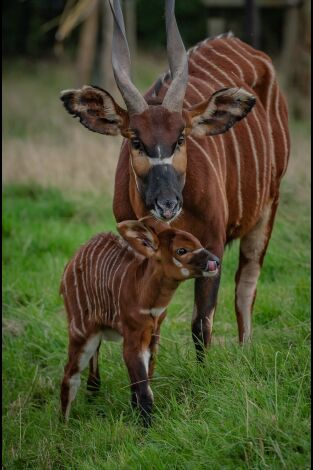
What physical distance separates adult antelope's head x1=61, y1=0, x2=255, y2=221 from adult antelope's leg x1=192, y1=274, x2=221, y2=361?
0.64 metres

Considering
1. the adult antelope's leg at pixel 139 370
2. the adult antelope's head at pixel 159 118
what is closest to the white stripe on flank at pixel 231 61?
the adult antelope's head at pixel 159 118

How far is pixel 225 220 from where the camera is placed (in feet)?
17.4

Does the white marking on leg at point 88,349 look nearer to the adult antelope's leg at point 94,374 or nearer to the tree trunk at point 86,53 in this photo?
the adult antelope's leg at point 94,374

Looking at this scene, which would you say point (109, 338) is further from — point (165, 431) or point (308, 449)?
point (308, 449)

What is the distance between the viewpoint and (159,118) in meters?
4.82

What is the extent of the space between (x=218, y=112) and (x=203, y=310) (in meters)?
1.02

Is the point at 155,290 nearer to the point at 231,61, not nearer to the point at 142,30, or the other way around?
the point at 231,61

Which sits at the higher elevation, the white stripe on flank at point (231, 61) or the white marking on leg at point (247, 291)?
the white stripe on flank at point (231, 61)

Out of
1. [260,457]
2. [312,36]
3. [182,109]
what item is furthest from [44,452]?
[312,36]

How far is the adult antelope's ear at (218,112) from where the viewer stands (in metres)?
5.14

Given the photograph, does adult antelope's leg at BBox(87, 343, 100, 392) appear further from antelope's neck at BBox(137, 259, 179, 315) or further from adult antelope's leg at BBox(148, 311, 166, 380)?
antelope's neck at BBox(137, 259, 179, 315)

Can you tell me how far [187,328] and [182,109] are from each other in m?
1.74

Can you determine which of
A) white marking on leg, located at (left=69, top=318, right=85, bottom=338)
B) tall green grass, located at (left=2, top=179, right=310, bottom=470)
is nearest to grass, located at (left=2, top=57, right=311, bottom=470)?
tall green grass, located at (left=2, top=179, right=310, bottom=470)

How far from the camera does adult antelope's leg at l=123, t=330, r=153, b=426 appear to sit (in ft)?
15.2
